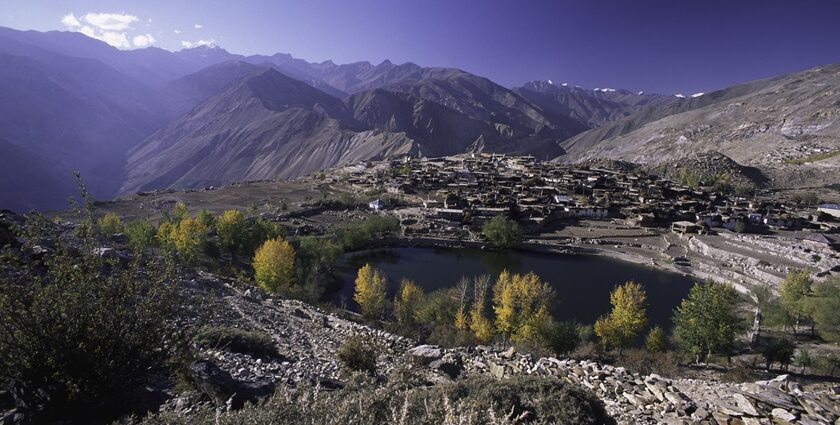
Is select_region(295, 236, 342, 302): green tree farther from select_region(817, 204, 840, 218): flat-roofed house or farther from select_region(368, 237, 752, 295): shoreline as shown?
select_region(817, 204, 840, 218): flat-roofed house

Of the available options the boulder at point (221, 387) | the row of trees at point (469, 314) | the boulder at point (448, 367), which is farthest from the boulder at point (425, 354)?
the row of trees at point (469, 314)

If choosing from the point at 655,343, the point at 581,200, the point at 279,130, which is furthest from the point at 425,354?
the point at 279,130

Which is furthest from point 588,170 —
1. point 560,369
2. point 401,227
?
point 560,369

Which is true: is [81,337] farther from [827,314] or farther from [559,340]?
[827,314]

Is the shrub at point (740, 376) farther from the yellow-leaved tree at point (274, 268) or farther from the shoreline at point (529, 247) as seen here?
the shoreline at point (529, 247)

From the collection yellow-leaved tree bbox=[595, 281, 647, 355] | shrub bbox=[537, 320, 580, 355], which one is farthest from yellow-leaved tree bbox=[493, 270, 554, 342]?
yellow-leaved tree bbox=[595, 281, 647, 355]

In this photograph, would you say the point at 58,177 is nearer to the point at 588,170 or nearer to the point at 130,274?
the point at 588,170
